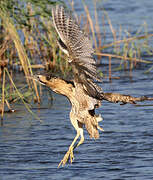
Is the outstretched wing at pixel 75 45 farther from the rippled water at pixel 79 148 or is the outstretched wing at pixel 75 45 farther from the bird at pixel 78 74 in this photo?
the rippled water at pixel 79 148

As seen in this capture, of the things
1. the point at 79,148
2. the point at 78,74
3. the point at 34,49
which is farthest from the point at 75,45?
the point at 34,49

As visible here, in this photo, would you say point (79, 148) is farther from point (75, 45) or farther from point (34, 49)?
point (34, 49)

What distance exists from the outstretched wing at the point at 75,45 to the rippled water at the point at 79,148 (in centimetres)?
132

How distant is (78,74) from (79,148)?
1.96m

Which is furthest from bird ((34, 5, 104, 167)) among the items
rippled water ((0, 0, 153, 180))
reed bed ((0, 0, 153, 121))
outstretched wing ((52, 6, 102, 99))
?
reed bed ((0, 0, 153, 121))

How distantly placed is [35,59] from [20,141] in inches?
160

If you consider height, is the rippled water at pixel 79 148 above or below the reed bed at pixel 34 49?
below

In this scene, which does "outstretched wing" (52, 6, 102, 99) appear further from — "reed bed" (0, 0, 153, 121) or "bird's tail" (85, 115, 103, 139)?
"reed bed" (0, 0, 153, 121)

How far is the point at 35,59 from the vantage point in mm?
10961

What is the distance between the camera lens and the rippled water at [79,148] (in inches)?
236

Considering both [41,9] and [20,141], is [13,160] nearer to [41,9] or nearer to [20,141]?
[20,141]

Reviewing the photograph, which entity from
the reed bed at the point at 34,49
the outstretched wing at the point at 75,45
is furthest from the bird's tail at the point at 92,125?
the reed bed at the point at 34,49

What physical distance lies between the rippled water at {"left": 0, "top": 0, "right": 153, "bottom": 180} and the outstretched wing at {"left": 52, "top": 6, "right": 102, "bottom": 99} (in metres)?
1.32


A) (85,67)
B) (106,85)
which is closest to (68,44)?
(85,67)
